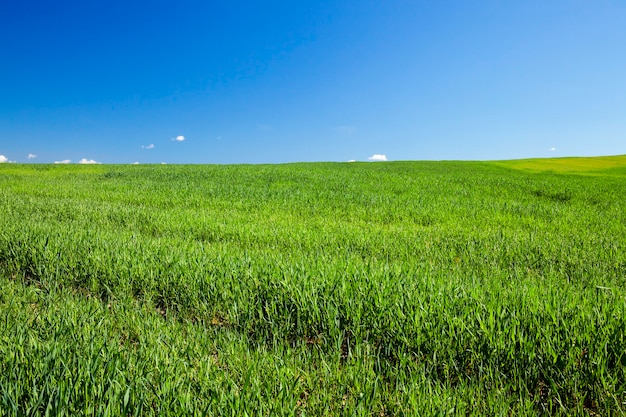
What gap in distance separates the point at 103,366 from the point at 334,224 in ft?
19.3

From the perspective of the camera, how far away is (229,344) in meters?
2.74

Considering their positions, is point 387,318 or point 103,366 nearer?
point 103,366

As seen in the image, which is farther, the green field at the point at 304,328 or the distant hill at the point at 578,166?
the distant hill at the point at 578,166

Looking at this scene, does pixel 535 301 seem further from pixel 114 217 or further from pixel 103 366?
pixel 114 217

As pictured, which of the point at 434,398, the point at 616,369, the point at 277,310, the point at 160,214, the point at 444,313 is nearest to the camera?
the point at 434,398

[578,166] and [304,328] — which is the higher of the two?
[578,166]

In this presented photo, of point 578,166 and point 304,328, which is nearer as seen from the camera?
point 304,328

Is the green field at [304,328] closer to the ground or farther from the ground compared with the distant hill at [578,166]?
closer to the ground

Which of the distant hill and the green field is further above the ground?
the distant hill

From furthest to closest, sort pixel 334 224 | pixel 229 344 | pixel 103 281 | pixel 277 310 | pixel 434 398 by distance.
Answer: pixel 334 224
pixel 103 281
pixel 277 310
pixel 229 344
pixel 434 398

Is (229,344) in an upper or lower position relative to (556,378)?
upper

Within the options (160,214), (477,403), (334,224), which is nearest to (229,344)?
(477,403)

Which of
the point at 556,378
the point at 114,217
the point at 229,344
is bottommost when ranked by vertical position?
the point at 556,378

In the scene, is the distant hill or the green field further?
the distant hill
